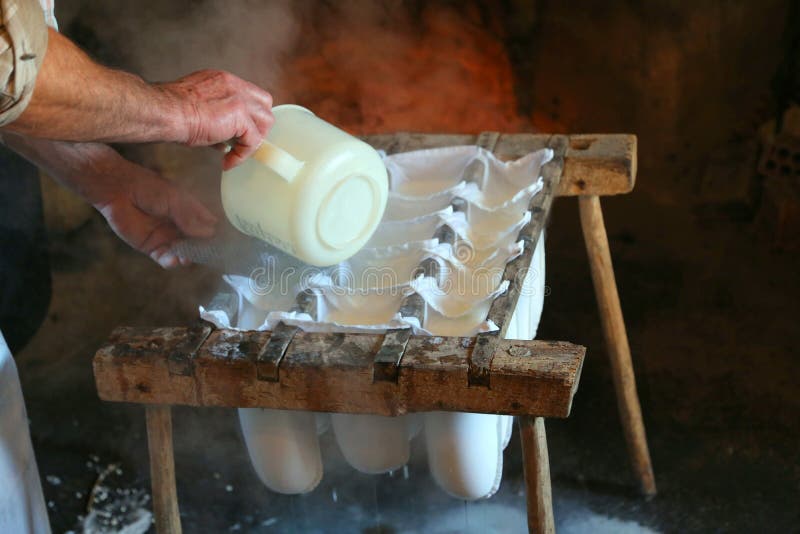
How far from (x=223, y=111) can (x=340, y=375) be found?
0.54 metres

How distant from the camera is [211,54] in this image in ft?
12.4

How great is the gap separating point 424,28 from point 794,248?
191cm

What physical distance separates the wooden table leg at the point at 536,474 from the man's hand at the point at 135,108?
0.79 metres


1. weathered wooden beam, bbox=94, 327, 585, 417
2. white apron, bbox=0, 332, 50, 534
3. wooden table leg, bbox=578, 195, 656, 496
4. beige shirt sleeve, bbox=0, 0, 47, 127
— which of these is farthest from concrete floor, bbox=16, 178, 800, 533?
beige shirt sleeve, bbox=0, 0, 47, 127

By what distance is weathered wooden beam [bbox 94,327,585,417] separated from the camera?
1.60 metres

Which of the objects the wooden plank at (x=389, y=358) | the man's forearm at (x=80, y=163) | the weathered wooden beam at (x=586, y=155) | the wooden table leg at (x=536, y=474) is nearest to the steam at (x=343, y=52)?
the weathered wooden beam at (x=586, y=155)

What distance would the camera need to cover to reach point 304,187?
1790 millimetres

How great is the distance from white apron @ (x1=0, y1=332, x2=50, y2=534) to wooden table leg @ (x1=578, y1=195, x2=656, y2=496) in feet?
5.28

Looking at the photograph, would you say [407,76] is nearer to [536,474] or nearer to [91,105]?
[536,474]

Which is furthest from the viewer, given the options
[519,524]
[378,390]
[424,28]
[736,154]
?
[736,154]

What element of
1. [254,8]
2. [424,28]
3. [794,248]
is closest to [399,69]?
[424,28]

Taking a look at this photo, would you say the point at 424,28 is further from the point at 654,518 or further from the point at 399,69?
the point at 654,518

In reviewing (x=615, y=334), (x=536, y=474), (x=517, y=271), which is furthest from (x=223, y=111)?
(x=615, y=334)

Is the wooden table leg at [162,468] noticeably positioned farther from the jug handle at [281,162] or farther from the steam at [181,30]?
the steam at [181,30]
